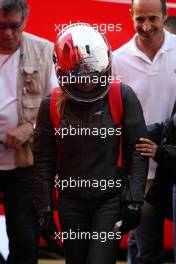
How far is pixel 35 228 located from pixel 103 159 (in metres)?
0.80

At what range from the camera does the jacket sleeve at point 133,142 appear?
2.99m

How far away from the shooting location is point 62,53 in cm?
302

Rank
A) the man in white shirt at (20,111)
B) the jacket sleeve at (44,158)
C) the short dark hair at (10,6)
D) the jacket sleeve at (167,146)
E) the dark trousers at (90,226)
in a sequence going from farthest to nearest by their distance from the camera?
1. the man in white shirt at (20,111)
2. the short dark hair at (10,6)
3. the jacket sleeve at (167,146)
4. the jacket sleeve at (44,158)
5. the dark trousers at (90,226)

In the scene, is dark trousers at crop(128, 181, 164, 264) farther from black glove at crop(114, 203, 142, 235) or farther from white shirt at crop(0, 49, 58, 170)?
white shirt at crop(0, 49, 58, 170)

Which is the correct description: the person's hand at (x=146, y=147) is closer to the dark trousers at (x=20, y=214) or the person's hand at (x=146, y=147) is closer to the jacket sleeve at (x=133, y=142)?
the jacket sleeve at (x=133, y=142)

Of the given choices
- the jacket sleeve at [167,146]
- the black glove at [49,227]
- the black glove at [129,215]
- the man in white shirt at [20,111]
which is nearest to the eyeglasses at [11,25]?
the man in white shirt at [20,111]

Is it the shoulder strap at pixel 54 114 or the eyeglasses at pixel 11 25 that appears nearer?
the shoulder strap at pixel 54 114

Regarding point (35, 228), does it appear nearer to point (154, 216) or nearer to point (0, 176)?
point (0, 176)

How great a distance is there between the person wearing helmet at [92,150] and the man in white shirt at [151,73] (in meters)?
0.47

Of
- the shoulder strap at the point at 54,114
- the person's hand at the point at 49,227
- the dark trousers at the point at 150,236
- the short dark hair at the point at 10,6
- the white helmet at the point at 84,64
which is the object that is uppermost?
the short dark hair at the point at 10,6

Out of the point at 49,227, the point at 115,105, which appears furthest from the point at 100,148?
the point at 49,227

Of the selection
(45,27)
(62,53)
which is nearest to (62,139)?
(62,53)

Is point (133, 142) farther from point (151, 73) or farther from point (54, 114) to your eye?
point (151, 73)

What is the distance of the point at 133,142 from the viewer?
3.01 metres
